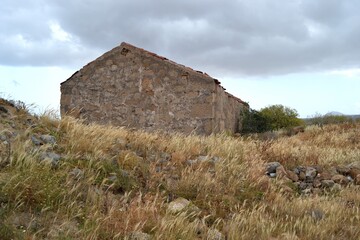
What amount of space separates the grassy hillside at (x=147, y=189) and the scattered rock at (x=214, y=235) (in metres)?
0.01

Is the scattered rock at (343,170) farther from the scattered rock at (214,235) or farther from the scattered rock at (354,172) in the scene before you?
the scattered rock at (214,235)

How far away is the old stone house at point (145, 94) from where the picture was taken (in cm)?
1381

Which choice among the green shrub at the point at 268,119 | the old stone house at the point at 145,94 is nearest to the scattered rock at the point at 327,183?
the old stone house at the point at 145,94

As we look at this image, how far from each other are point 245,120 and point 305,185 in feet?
42.3

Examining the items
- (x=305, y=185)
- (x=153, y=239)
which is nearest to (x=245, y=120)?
(x=305, y=185)

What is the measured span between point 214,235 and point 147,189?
1.19 metres

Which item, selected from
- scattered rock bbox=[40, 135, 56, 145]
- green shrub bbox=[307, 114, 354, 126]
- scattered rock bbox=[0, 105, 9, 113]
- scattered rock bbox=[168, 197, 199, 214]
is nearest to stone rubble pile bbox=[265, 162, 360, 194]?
scattered rock bbox=[168, 197, 199, 214]

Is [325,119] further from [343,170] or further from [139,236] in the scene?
[139,236]

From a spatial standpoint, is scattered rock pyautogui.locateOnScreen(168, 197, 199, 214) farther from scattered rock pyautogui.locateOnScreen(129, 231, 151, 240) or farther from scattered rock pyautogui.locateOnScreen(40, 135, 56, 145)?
scattered rock pyautogui.locateOnScreen(40, 135, 56, 145)

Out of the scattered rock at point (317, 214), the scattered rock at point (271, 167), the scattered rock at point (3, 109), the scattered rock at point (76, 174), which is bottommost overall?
the scattered rock at point (317, 214)

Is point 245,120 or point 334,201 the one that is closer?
point 334,201

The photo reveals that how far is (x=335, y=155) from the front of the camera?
10250 mm

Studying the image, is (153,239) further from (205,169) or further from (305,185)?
(305,185)

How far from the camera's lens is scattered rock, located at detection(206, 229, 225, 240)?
3993 mm
